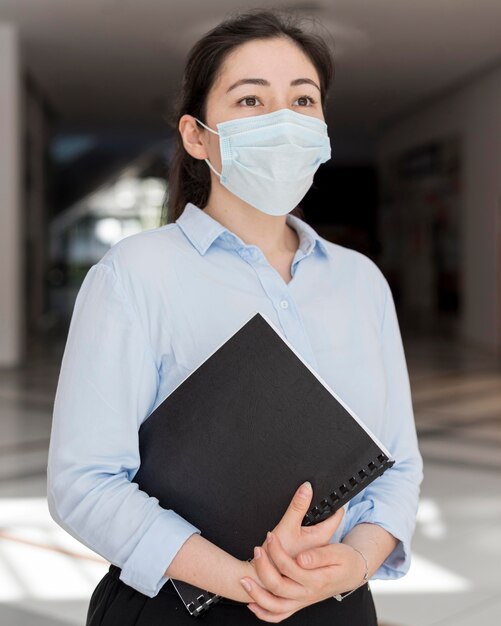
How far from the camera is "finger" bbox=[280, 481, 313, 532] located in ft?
4.10

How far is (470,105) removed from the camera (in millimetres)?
16703

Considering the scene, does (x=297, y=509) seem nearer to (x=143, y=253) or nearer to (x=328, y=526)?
(x=328, y=526)

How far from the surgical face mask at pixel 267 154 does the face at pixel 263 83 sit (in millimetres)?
15

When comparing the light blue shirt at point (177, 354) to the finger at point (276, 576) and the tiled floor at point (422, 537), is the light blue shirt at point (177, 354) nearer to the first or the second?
the finger at point (276, 576)

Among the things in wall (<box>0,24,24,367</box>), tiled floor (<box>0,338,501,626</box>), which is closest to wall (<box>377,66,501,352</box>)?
tiled floor (<box>0,338,501,626</box>)

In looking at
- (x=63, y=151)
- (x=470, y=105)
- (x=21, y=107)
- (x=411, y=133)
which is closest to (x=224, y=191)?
(x=21, y=107)

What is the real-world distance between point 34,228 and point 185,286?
660 inches

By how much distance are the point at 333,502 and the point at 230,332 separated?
31 centimetres

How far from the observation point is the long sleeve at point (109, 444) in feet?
4.21

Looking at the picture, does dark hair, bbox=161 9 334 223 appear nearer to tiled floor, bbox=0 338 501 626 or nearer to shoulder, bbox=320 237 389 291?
shoulder, bbox=320 237 389 291

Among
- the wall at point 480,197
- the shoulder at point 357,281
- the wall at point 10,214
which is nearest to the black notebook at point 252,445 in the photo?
the shoulder at point 357,281

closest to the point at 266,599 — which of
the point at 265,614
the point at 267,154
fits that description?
the point at 265,614

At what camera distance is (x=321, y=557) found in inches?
49.7

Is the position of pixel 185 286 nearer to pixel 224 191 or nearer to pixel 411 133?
pixel 224 191
